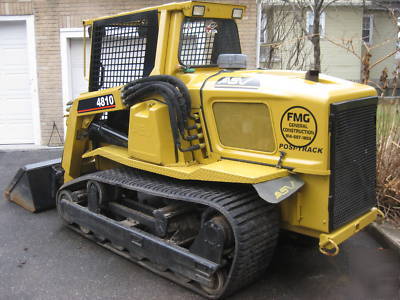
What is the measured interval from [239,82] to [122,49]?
5.43 ft

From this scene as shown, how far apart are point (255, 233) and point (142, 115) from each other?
5.32ft

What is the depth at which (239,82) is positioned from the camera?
4.28 m

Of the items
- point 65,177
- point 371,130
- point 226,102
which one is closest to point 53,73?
point 65,177

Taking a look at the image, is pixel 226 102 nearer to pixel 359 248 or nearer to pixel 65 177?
pixel 359 248

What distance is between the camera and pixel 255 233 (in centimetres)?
384

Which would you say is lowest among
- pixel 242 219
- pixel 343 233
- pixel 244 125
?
pixel 343 233

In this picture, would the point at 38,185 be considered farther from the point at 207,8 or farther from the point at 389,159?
the point at 389,159

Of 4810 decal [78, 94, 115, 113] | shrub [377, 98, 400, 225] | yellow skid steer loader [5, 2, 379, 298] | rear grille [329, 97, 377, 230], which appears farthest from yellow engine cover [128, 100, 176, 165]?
shrub [377, 98, 400, 225]

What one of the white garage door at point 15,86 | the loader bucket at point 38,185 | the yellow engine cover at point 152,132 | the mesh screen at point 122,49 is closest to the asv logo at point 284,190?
the yellow engine cover at point 152,132

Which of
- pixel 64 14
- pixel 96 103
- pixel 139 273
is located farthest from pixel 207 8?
pixel 64 14

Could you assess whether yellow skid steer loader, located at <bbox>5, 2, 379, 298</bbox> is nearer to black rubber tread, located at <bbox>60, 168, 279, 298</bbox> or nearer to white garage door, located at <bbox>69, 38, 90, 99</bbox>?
black rubber tread, located at <bbox>60, 168, 279, 298</bbox>

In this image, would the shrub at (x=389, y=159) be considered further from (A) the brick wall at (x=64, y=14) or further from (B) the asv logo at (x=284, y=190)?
(A) the brick wall at (x=64, y=14)

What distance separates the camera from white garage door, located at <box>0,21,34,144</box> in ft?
34.2

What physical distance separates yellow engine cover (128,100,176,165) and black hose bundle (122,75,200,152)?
0.09 m
